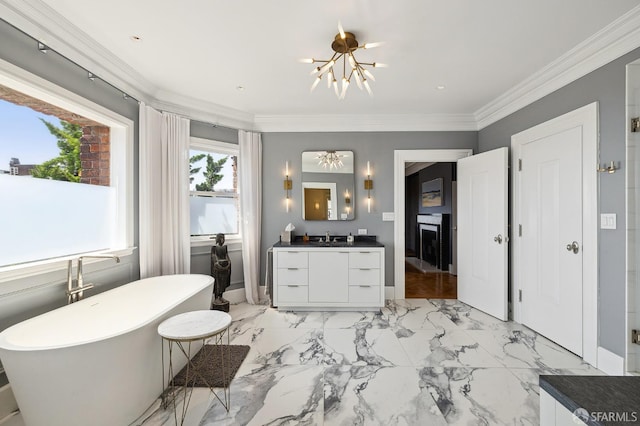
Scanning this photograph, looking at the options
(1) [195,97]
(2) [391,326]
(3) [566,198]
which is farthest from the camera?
(1) [195,97]

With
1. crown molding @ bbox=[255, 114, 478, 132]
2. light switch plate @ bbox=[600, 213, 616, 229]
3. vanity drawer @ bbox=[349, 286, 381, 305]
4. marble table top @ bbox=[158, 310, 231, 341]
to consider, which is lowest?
vanity drawer @ bbox=[349, 286, 381, 305]

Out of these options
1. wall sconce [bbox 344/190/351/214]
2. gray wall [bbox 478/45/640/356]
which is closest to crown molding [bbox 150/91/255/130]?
wall sconce [bbox 344/190/351/214]

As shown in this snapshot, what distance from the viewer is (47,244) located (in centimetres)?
203

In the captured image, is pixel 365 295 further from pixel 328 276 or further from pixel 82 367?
pixel 82 367

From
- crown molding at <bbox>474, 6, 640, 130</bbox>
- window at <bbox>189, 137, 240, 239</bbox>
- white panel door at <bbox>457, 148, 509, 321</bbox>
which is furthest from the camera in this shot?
window at <bbox>189, 137, 240, 239</bbox>

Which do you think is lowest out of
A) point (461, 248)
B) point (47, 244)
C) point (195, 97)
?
point (461, 248)

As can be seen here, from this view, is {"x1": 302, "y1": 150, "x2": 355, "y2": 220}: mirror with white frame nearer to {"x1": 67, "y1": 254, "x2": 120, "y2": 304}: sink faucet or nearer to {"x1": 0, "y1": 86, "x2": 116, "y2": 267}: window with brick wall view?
{"x1": 0, "y1": 86, "x2": 116, "y2": 267}: window with brick wall view

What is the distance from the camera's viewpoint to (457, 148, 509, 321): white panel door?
302 cm

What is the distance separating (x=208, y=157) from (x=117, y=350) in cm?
263

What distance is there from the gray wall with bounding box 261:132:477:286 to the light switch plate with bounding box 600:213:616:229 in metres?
1.93

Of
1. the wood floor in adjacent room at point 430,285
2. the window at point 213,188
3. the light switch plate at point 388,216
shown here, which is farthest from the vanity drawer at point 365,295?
the window at point 213,188

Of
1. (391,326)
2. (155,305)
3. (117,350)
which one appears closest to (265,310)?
(155,305)

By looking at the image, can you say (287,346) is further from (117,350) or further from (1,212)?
(1,212)

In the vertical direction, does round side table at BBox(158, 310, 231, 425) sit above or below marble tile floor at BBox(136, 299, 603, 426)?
above
